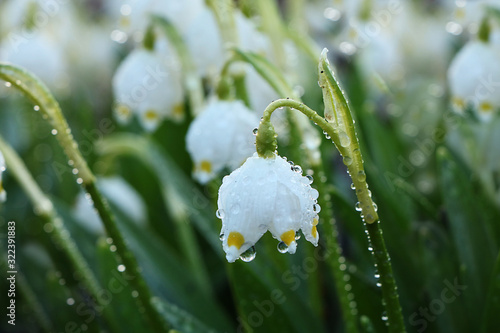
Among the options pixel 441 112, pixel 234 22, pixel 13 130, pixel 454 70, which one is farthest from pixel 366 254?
pixel 13 130

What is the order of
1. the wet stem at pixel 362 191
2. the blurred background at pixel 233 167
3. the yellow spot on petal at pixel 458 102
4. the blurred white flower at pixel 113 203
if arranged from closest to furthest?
the wet stem at pixel 362 191 < the blurred background at pixel 233 167 < the yellow spot on petal at pixel 458 102 < the blurred white flower at pixel 113 203

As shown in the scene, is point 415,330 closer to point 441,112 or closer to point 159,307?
point 159,307

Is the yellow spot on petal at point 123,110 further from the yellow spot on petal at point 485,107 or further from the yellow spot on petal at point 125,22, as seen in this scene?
the yellow spot on petal at point 485,107

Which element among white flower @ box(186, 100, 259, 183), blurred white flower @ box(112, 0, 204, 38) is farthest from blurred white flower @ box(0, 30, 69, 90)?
white flower @ box(186, 100, 259, 183)

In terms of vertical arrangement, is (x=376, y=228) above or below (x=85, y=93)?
below

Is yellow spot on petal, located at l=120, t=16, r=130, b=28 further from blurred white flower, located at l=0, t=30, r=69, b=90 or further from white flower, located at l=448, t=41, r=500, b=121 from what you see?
white flower, located at l=448, t=41, r=500, b=121

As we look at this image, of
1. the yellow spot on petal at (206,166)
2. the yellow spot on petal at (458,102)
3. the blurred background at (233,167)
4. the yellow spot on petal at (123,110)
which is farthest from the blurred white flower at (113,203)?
the yellow spot on petal at (458,102)
